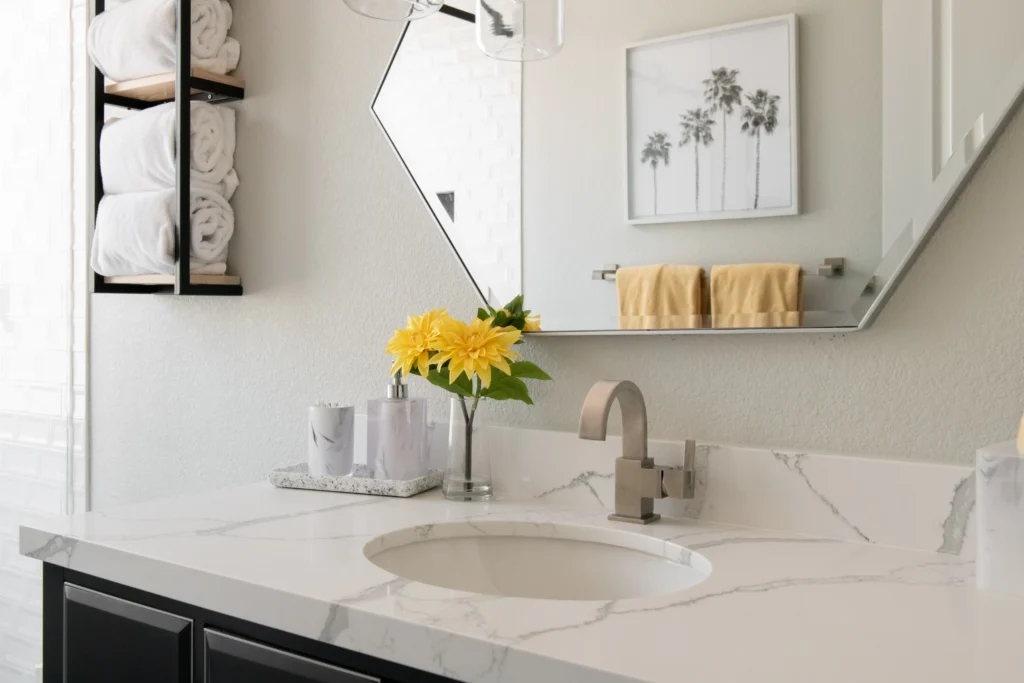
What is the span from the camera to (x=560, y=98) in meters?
1.45

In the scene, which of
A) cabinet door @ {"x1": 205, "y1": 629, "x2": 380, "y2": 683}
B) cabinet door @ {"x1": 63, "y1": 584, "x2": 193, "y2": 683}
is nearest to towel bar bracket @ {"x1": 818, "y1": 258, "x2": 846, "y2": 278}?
cabinet door @ {"x1": 205, "y1": 629, "x2": 380, "y2": 683}

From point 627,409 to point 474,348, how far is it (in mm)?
245

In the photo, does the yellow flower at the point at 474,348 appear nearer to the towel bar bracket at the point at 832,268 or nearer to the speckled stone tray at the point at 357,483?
the speckled stone tray at the point at 357,483

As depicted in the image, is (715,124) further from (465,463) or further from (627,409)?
(465,463)

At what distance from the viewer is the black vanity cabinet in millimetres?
938

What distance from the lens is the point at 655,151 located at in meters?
1.35

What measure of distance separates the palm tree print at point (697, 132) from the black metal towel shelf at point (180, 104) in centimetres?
98

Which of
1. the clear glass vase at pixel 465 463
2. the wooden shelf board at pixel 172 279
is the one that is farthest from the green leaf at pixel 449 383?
the wooden shelf board at pixel 172 279

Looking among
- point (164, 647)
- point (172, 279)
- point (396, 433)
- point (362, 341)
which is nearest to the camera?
point (164, 647)

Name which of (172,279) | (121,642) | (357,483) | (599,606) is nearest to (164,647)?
(121,642)

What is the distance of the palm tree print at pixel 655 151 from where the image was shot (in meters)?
1.34

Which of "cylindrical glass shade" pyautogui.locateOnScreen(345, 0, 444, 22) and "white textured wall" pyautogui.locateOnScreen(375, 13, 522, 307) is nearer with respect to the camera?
"cylindrical glass shade" pyautogui.locateOnScreen(345, 0, 444, 22)

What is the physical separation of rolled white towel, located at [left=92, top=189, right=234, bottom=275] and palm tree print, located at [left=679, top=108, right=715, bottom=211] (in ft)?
3.19

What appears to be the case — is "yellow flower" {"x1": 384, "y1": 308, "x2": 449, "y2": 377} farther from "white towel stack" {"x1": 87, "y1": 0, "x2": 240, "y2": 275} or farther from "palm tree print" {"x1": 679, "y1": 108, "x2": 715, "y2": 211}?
"white towel stack" {"x1": 87, "y1": 0, "x2": 240, "y2": 275}
